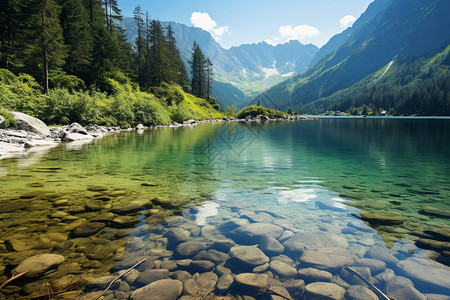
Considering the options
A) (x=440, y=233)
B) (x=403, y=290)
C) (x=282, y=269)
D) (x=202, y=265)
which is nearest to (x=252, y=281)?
(x=282, y=269)

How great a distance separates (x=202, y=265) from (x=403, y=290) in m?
3.15

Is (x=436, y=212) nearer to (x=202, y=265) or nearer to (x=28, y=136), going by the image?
(x=202, y=265)

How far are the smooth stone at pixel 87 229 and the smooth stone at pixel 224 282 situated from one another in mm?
3184

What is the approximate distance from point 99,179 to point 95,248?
6.15m

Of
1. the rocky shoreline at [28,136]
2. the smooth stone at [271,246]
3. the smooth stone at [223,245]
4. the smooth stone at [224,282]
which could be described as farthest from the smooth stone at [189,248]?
the rocky shoreline at [28,136]

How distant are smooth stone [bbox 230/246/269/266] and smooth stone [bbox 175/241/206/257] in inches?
25.7

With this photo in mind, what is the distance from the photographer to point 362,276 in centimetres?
383

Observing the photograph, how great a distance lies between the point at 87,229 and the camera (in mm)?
5234

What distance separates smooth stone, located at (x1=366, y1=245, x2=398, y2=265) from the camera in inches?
168

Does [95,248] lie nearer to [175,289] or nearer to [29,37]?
[175,289]

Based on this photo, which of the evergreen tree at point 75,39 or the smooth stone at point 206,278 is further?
the evergreen tree at point 75,39

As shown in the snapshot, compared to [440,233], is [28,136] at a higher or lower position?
higher

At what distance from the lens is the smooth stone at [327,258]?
13.5ft

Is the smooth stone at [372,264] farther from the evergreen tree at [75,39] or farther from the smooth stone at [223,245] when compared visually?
the evergreen tree at [75,39]
